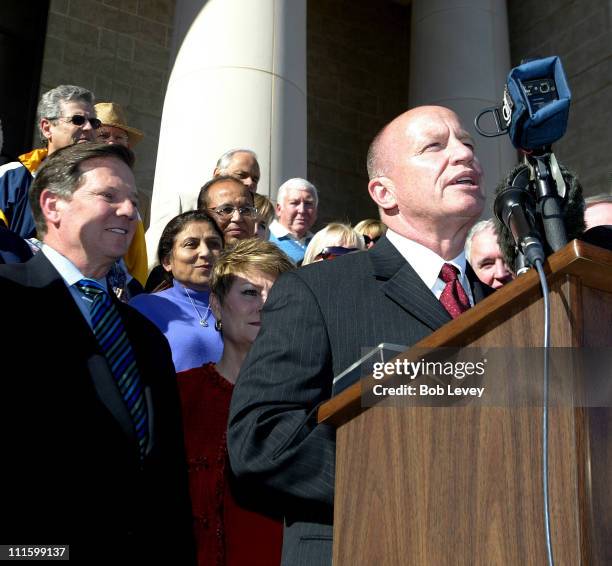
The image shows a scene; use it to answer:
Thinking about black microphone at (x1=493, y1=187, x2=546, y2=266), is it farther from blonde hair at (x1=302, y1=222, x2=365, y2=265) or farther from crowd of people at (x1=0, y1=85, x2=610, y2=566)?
blonde hair at (x1=302, y1=222, x2=365, y2=265)

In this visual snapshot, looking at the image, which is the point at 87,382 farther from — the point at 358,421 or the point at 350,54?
the point at 350,54

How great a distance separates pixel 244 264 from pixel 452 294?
1.52 m

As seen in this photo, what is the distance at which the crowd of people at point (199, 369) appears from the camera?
2.28m

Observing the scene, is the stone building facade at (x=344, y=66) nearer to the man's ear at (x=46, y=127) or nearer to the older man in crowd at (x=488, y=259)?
the man's ear at (x=46, y=127)

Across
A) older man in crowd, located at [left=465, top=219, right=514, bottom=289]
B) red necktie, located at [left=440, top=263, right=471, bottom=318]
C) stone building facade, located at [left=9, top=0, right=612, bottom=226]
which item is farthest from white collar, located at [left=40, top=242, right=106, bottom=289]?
stone building facade, located at [left=9, top=0, right=612, bottom=226]

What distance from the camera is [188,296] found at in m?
4.63

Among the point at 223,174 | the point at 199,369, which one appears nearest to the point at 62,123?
the point at 223,174

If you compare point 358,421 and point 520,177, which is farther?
point 520,177

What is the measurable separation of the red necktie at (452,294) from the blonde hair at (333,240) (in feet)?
8.01

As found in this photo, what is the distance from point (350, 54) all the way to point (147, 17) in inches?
120

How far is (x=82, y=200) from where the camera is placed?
10.4ft

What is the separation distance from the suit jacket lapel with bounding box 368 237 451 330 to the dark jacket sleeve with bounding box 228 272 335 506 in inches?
8.1

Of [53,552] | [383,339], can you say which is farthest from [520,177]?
[53,552]

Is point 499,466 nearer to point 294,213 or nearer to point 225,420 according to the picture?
point 225,420
